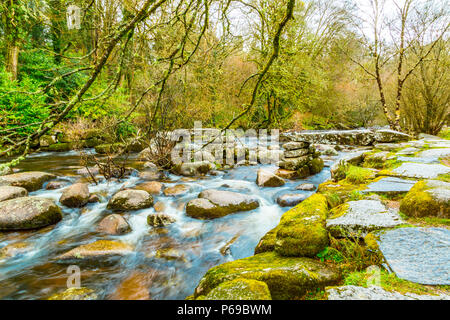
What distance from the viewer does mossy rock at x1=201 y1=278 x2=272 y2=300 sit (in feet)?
4.55

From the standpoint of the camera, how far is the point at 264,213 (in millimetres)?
5289

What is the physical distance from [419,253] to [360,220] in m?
0.50

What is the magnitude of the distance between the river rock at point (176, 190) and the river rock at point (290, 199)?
2646 mm

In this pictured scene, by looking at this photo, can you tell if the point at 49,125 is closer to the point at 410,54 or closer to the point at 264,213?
the point at 264,213

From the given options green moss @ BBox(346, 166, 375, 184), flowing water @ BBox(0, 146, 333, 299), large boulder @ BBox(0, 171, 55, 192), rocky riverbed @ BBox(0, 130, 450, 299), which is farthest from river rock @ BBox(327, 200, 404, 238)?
large boulder @ BBox(0, 171, 55, 192)

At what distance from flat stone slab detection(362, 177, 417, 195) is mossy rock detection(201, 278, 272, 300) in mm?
2185

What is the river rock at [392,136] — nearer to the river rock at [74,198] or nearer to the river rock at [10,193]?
the river rock at [74,198]

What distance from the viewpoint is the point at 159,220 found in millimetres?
4676

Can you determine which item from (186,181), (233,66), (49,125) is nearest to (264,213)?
(186,181)

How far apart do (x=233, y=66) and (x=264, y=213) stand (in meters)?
10.7

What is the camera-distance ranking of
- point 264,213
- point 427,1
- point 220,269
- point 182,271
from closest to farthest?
point 220,269
point 182,271
point 264,213
point 427,1

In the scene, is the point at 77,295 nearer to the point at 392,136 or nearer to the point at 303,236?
the point at 303,236

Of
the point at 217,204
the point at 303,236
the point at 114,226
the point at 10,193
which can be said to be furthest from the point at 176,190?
the point at 303,236
